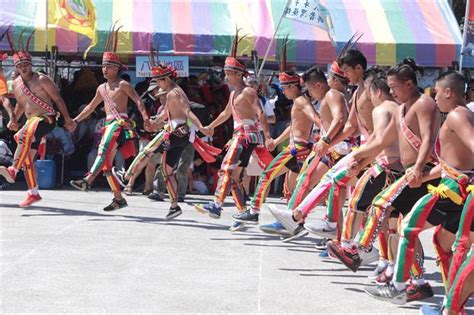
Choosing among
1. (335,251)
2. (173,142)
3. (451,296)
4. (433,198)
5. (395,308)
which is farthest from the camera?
(173,142)

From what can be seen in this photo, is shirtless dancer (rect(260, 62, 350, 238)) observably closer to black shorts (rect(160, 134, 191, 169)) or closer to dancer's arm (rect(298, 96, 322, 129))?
dancer's arm (rect(298, 96, 322, 129))

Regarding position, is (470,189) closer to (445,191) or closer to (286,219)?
(445,191)

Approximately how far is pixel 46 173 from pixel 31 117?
9.26ft

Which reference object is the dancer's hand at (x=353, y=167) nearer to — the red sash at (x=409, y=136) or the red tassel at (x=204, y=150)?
the red sash at (x=409, y=136)

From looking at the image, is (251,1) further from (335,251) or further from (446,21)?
(335,251)

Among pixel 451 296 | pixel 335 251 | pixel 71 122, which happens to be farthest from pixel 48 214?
pixel 451 296

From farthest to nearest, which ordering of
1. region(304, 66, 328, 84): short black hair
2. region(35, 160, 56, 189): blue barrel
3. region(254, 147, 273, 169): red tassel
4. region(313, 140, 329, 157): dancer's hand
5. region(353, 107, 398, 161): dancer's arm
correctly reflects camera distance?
region(35, 160, 56, 189): blue barrel → region(254, 147, 273, 169): red tassel → region(304, 66, 328, 84): short black hair → region(313, 140, 329, 157): dancer's hand → region(353, 107, 398, 161): dancer's arm

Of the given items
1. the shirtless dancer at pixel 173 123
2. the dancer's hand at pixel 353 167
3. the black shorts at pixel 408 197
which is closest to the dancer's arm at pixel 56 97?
the shirtless dancer at pixel 173 123

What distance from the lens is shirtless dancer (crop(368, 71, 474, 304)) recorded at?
18.4 ft

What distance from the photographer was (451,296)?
5.30 meters

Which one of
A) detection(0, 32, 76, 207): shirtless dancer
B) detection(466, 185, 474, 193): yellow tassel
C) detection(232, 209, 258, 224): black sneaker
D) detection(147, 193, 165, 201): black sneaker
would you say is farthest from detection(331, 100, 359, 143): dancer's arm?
detection(147, 193, 165, 201): black sneaker

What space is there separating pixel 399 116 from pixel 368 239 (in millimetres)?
885

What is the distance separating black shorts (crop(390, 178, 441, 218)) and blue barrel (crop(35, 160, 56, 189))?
27.7 ft

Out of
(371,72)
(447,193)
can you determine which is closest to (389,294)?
(447,193)
